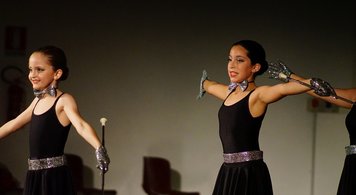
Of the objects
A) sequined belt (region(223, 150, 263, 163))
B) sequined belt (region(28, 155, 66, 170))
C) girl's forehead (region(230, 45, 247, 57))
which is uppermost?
Answer: girl's forehead (region(230, 45, 247, 57))

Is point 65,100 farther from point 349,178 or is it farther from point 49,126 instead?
point 349,178

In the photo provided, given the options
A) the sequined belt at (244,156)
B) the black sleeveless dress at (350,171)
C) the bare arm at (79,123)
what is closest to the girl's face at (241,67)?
the sequined belt at (244,156)

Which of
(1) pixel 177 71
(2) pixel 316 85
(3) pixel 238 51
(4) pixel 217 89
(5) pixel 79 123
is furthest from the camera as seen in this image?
(1) pixel 177 71

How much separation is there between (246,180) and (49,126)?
0.90 metres

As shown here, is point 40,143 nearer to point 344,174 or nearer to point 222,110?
point 222,110

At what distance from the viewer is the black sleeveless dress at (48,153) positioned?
8.82ft

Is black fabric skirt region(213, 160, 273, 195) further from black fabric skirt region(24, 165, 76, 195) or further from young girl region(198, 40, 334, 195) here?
black fabric skirt region(24, 165, 76, 195)

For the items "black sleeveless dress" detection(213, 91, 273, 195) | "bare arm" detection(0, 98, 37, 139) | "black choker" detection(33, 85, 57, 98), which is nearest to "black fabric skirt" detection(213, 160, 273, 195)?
"black sleeveless dress" detection(213, 91, 273, 195)

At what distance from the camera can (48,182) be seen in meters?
2.68

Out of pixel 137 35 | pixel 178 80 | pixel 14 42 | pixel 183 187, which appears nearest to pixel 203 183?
pixel 183 187

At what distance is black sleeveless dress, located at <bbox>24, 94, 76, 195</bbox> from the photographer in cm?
269

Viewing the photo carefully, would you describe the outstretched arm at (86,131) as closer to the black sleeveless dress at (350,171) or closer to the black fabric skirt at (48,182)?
the black fabric skirt at (48,182)

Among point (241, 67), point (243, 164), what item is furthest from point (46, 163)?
point (241, 67)

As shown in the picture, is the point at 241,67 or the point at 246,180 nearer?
the point at 246,180
